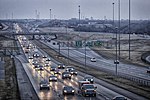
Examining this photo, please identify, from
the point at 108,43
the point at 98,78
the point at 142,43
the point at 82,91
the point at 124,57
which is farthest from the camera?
the point at 108,43

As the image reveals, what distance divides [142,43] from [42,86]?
322 ft

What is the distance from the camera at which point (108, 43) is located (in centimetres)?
15300

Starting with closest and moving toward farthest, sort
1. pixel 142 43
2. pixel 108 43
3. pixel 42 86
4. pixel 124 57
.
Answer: pixel 42 86
pixel 124 57
pixel 142 43
pixel 108 43

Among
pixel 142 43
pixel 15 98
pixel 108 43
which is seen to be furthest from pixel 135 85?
pixel 108 43

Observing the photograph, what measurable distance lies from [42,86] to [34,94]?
163 inches

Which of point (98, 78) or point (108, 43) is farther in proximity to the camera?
point (108, 43)

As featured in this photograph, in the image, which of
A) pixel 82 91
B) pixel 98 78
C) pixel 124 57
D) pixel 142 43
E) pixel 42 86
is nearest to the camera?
pixel 82 91

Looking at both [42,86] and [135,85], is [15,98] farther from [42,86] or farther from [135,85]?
[135,85]

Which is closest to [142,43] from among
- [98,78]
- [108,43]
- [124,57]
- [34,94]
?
[108,43]

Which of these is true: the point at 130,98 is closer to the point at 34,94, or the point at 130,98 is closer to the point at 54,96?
the point at 54,96

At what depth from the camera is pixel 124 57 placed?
350 ft

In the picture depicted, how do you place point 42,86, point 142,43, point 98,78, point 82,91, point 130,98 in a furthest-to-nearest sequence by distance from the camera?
point 142,43 < point 98,78 < point 42,86 < point 82,91 < point 130,98

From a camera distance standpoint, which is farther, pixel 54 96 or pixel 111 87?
pixel 111 87

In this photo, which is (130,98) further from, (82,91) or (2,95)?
(2,95)
